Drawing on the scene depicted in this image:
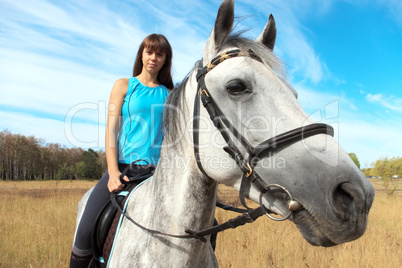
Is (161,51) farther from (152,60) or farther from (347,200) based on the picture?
(347,200)

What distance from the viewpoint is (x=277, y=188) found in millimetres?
1426

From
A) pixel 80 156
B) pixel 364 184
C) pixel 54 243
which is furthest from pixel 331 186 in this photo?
→ pixel 80 156

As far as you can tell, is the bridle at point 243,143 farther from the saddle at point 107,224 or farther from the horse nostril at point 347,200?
the saddle at point 107,224

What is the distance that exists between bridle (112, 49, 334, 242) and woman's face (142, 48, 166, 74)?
96 centimetres

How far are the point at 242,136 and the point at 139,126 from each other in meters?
1.31

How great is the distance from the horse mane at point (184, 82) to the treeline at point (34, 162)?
61614mm

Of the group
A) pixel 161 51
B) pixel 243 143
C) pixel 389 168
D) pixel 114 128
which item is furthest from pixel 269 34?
pixel 389 168

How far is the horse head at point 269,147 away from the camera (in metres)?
1.29

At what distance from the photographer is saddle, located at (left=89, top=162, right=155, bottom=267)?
7.08ft

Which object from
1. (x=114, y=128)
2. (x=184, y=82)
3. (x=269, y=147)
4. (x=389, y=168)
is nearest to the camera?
(x=269, y=147)

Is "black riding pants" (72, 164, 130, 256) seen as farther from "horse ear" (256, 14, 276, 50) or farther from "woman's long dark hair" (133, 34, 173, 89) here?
"horse ear" (256, 14, 276, 50)

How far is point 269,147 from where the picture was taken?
142 cm

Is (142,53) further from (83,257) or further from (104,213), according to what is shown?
(83,257)

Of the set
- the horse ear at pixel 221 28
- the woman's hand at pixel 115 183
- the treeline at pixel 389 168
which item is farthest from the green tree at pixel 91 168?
the horse ear at pixel 221 28
